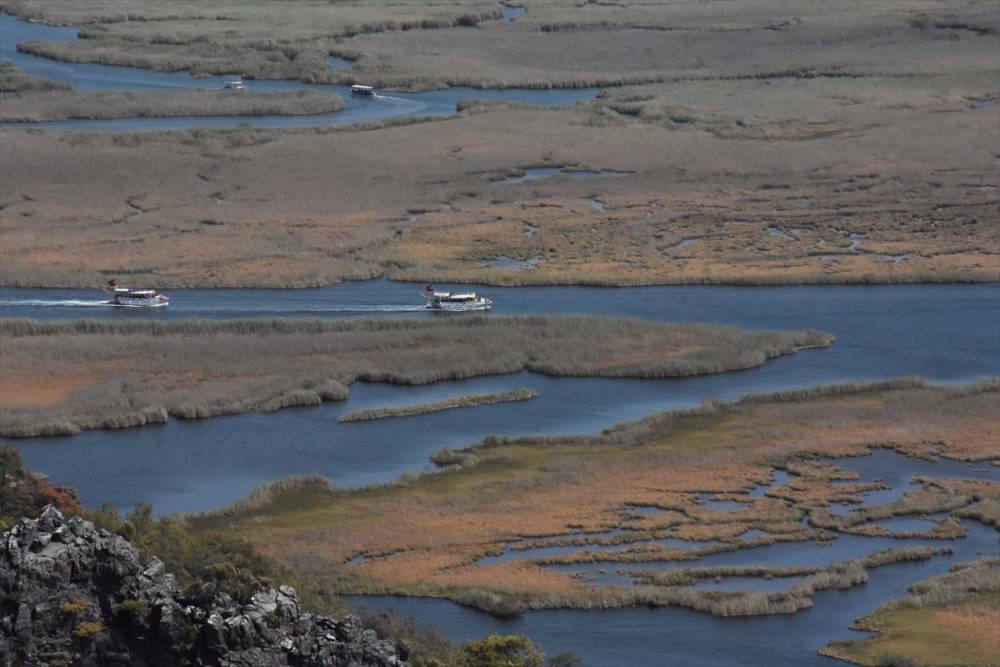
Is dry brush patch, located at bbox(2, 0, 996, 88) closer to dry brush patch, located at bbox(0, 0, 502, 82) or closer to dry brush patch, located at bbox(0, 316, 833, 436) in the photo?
dry brush patch, located at bbox(0, 0, 502, 82)

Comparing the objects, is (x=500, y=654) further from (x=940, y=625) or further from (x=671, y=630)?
(x=940, y=625)

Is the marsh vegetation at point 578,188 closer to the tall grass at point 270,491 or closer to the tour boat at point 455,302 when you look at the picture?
the tour boat at point 455,302

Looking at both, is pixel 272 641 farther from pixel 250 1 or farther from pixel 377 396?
pixel 250 1

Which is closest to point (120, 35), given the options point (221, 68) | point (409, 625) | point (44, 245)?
point (221, 68)

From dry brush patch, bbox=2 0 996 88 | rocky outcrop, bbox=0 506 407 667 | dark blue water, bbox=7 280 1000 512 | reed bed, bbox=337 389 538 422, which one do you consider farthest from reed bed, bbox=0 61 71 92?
rocky outcrop, bbox=0 506 407 667

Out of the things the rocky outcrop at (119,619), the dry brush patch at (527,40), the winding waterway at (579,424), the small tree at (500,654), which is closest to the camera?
the rocky outcrop at (119,619)

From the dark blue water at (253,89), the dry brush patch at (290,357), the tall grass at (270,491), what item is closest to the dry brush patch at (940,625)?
the tall grass at (270,491)
